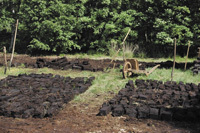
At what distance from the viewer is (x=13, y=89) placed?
21.8 ft

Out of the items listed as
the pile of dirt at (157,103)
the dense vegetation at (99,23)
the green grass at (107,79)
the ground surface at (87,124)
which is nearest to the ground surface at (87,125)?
the ground surface at (87,124)

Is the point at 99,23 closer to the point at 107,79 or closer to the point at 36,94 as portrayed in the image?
the point at 107,79

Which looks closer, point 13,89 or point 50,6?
point 13,89

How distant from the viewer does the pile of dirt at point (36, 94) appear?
198 inches

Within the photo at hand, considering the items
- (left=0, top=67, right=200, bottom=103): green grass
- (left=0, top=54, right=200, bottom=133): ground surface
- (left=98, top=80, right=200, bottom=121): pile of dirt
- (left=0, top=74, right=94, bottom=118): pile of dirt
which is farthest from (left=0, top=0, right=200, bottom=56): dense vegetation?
(left=0, top=54, right=200, bottom=133): ground surface

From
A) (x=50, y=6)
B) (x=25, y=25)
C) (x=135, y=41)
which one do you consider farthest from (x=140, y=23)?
(x=25, y=25)

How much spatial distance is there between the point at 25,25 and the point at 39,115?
11693 millimetres

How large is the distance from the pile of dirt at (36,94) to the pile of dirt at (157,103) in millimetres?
1125

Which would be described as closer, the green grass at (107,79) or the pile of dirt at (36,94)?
the pile of dirt at (36,94)

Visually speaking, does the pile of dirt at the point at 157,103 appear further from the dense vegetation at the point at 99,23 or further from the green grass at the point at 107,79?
the dense vegetation at the point at 99,23

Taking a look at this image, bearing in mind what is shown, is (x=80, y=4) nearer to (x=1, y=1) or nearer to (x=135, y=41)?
(x=135, y=41)

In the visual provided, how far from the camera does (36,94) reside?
6.30 m

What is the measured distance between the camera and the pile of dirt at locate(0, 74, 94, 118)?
5039mm

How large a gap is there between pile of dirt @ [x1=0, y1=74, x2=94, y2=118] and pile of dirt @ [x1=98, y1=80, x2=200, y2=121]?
1.12m
